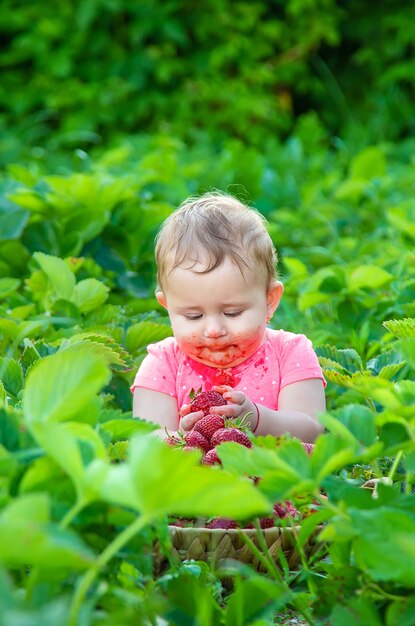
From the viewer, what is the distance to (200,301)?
8.24ft

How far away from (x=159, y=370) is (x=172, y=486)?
1.46 metres

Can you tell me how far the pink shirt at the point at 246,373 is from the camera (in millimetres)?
2641

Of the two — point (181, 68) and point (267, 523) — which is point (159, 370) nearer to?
point (267, 523)

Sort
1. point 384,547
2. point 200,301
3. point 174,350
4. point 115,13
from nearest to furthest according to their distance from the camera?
point 384,547, point 200,301, point 174,350, point 115,13

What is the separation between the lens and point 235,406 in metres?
2.34

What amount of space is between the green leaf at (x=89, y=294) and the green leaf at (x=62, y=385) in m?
1.47

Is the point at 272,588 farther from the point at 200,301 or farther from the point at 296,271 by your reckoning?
the point at 296,271

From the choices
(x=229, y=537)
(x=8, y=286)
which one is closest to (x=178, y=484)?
(x=229, y=537)

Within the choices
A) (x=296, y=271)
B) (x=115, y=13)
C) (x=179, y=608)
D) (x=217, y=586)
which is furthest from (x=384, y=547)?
(x=115, y=13)

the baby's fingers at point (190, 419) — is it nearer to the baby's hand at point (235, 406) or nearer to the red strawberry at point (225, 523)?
the baby's hand at point (235, 406)

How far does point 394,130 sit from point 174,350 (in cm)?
608

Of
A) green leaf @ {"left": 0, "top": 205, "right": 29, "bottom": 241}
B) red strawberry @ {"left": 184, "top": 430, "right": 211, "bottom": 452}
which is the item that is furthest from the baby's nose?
green leaf @ {"left": 0, "top": 205, "right": 29, "bottom": 241}

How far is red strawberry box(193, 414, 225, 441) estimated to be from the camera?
2234mm

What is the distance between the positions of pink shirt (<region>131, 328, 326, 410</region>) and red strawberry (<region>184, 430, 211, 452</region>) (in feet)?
1.33
